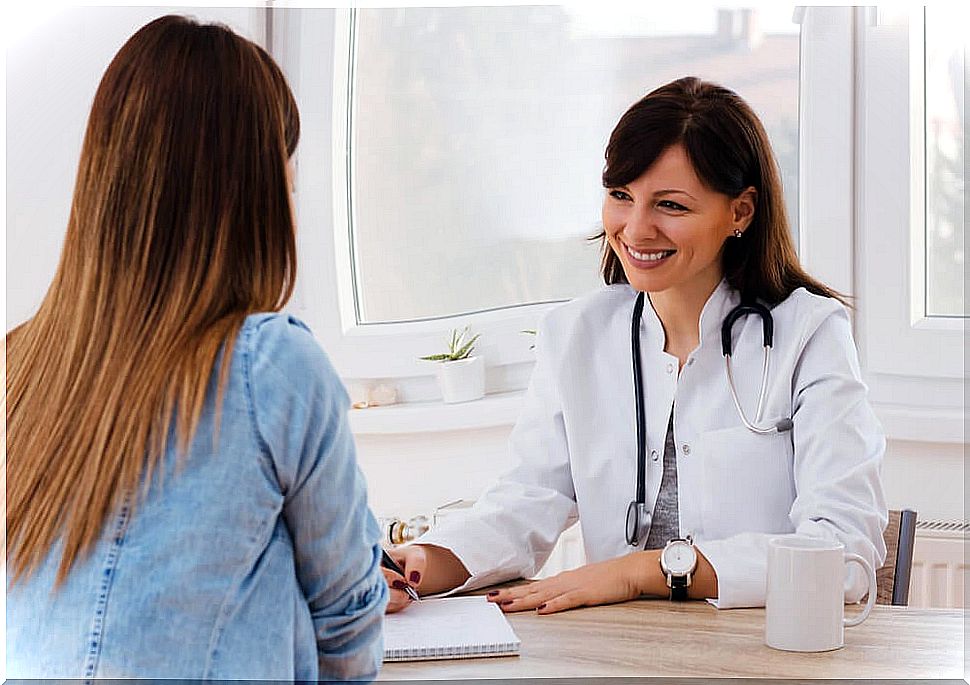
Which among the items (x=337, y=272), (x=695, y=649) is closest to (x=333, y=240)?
(x=337, y=272)

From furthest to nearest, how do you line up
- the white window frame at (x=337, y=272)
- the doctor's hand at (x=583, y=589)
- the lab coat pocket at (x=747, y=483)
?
the white window frame at (x=337, y=272)
the lab coat pocket at (x=747, y=483)
the doctor's hand at (x=583, y=589)

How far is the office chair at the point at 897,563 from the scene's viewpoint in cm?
166

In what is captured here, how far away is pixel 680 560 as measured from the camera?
1.32 m

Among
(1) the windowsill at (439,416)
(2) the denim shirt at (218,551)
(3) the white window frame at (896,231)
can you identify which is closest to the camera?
(2) the denim shirt at (218,551)

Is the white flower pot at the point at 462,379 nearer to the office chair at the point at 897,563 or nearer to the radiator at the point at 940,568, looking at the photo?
the radiator at the point at 940,568

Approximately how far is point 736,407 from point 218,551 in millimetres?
981

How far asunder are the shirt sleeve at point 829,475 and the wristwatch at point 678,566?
3 cm

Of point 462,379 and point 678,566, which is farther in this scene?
point 462,379

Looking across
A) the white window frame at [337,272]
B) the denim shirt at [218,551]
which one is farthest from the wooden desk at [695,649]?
the white window frame at [337,272]

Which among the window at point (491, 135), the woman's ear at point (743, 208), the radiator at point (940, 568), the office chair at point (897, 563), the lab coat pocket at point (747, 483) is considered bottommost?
the radiator at point (940, 568)

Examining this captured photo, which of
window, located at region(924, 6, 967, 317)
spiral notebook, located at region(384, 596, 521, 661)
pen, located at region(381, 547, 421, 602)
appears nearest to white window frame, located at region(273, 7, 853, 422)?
window, located at region(924, 6, 967, 317)

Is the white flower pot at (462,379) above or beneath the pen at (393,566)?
above

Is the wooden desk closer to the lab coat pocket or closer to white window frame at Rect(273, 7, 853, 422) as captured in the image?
the lab coat pocket

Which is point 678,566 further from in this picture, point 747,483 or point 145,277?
point 145,277
